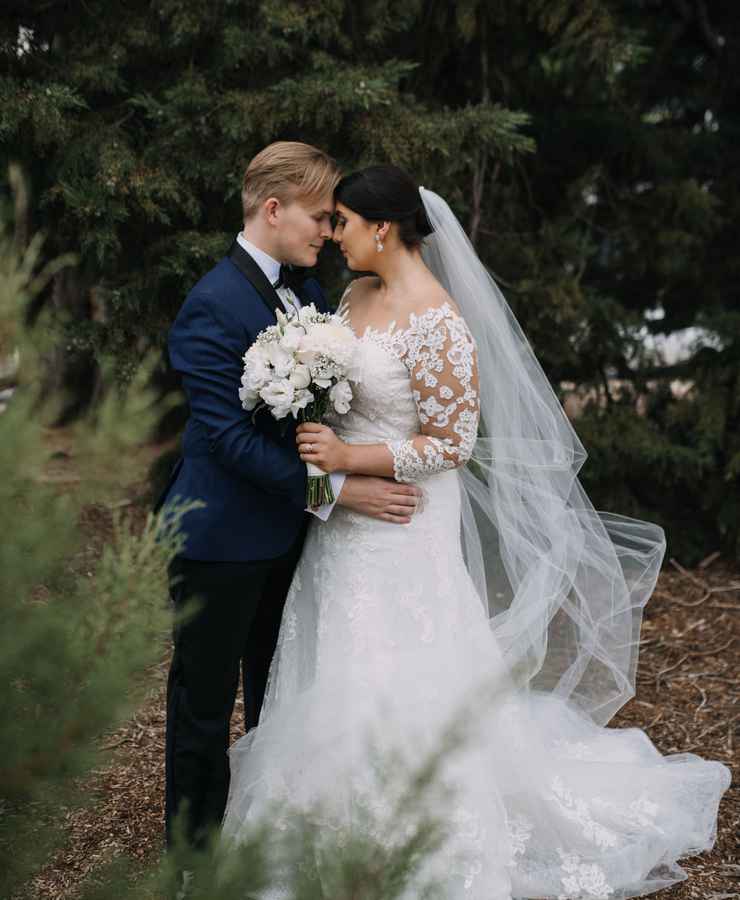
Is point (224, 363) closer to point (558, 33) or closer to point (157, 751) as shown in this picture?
point (157, 751)

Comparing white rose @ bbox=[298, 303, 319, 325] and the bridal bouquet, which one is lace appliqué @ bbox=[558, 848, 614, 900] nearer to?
the bridal bouquet

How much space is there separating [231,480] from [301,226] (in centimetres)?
81

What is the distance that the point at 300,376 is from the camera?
2.66 meters

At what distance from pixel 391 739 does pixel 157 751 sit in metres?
1.74

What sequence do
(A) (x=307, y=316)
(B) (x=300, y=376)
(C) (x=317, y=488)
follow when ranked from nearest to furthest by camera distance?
(B) (x=300, y=376), (A) (x=307, y=316), (C) (x=317, y=488)

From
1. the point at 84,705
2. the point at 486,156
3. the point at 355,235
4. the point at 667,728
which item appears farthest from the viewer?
the point at 486,156

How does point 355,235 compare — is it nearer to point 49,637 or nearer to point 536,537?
point 536,537

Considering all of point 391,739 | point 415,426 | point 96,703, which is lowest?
point 391,739

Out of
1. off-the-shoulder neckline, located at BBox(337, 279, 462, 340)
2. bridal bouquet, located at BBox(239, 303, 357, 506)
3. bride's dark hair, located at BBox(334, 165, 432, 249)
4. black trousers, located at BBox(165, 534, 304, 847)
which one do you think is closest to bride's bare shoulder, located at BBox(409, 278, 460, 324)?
off-the-shoulder neckline, located at BBox(337, 279, 462, 340)

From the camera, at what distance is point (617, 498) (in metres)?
5.93

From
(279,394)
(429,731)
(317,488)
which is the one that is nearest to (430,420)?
(317,488)

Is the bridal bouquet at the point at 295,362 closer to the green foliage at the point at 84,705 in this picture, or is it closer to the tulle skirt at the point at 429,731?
the tulle skirt at the point at 429,731

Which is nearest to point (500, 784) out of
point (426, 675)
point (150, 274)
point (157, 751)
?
point (426, 675)

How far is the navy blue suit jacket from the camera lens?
2816mm
